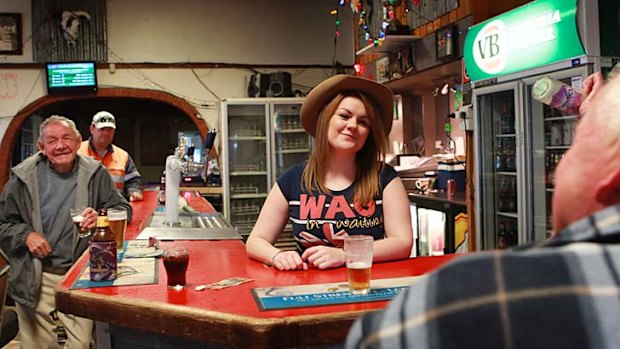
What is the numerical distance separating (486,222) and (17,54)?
6097mm

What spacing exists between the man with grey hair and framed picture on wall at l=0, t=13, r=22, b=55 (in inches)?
319

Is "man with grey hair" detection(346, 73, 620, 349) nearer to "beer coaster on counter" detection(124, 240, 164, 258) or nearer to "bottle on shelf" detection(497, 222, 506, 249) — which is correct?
"beer coaster on counter" detection(124, 240, 164, 258)

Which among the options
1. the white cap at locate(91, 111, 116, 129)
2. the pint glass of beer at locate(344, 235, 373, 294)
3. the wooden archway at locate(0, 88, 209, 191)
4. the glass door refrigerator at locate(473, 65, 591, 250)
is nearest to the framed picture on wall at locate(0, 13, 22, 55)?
the wooden archway at locate(0, 88, 209, 191)

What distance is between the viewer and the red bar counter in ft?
4.67

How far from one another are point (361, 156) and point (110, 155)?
3.40 m

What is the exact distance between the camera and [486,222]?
16.2 feet

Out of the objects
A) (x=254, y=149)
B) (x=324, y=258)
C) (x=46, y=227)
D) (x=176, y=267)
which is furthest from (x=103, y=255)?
(x=254, y=149)

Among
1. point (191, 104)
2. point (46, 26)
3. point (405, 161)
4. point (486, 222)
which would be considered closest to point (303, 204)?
point (486, 222)

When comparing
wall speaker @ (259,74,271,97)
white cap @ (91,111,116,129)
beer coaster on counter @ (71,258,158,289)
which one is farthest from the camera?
wall speaker @ (259,74,271,97)

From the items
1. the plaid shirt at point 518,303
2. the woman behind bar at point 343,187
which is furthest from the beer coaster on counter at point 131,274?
the plaid shirt at point 518,303

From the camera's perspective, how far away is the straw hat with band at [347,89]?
2.33 meters

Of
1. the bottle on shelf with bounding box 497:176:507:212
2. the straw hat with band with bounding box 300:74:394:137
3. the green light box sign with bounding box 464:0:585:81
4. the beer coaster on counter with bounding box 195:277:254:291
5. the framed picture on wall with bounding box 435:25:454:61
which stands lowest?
the beer coaster on counter with bounding box 195:277:254:291

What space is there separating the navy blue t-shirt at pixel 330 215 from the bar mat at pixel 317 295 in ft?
1.47

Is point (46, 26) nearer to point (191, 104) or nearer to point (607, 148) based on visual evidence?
point (191, 104)
